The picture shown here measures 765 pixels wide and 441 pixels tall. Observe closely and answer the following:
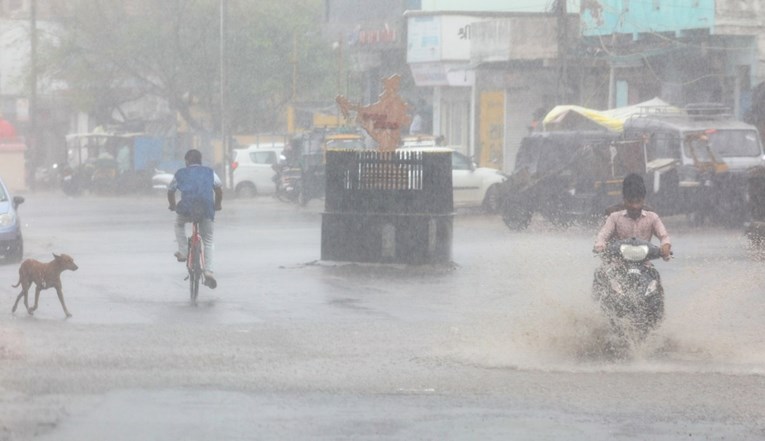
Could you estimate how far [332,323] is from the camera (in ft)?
46.3

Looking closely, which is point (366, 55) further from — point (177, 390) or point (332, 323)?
point (177, 390)

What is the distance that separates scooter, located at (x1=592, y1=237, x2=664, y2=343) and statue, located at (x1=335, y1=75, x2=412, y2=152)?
374 inches

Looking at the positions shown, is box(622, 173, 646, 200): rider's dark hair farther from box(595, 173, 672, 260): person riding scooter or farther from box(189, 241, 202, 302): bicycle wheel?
box(189, 241, 202, 302): bicycle wheel

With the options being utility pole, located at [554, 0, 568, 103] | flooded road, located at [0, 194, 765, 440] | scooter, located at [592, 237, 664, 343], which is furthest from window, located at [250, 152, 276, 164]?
scooter, located at [592, 237, 664, 343]

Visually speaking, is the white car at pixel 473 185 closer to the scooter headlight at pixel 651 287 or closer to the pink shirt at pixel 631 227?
the pink shirt at pixel 631 227

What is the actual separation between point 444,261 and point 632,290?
913 cm

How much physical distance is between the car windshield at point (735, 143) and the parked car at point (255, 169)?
20.6m

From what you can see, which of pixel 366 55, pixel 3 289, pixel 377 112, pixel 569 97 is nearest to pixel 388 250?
pixel 377 112

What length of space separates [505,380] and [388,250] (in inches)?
388

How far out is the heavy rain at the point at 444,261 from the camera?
31.0ft

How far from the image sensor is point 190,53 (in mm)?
55188

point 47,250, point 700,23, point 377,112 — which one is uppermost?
point 700,23

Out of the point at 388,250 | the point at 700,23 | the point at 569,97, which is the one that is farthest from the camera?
the point at 569,97

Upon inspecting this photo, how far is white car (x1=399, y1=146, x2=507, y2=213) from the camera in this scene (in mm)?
34500
